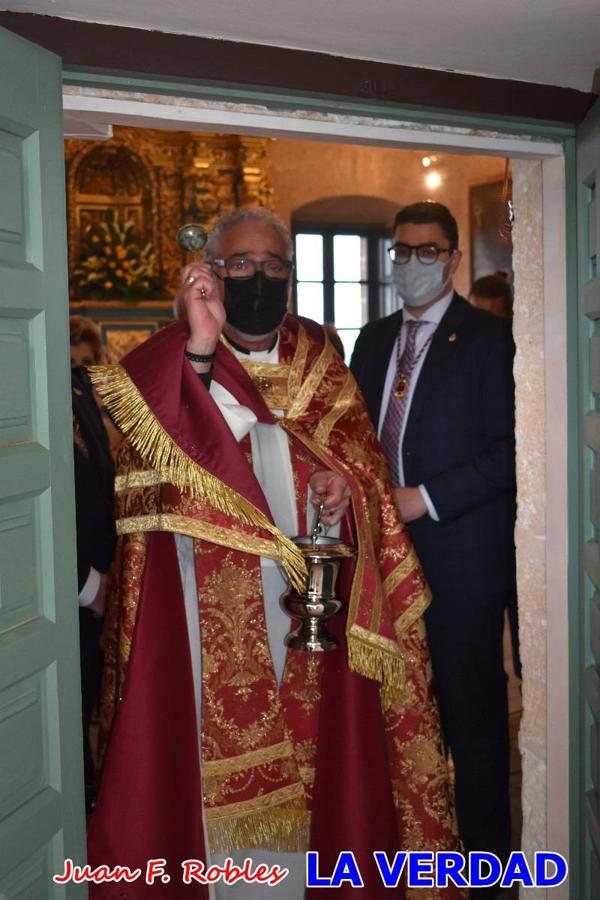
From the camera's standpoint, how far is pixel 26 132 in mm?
2225

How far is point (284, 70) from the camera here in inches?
105

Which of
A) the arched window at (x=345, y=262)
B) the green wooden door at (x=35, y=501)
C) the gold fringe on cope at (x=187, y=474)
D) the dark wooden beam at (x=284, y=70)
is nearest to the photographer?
the green wooden door at (x=35, y=501)

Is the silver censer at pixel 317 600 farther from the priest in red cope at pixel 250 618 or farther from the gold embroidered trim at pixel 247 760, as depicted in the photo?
the gold embroidered trim at pixel 247 760

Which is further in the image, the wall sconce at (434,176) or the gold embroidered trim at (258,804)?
the wall sconce at (434,176)

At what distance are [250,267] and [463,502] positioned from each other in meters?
1.13

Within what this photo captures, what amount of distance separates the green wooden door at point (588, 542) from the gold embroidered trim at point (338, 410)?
70cm

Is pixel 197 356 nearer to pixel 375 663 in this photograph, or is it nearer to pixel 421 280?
pixel 375 663

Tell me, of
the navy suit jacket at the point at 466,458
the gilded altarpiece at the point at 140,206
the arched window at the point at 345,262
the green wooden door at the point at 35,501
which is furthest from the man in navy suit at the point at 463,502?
the arched window at the point at 345,262

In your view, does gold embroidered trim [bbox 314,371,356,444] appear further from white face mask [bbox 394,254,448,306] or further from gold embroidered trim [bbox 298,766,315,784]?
gold embroidered trim [bbox 298,766,315,784]

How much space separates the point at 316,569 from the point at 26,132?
1.29m

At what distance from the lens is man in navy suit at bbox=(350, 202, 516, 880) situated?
3621 mm

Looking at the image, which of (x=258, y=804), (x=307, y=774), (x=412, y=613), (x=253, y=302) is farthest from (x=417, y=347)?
(x=258, y=804)

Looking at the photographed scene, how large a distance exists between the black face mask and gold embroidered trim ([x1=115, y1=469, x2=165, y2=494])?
56 centimetres

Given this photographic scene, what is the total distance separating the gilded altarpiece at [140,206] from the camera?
870cm
